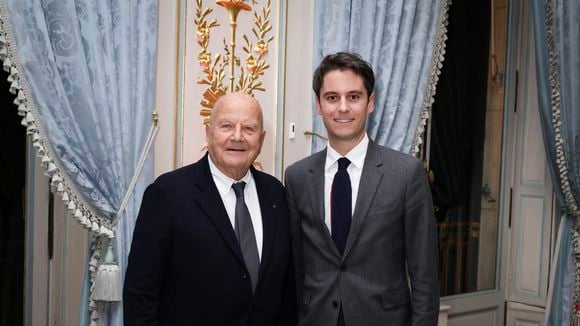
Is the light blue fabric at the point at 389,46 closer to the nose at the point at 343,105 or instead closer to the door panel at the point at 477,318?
the nose at the point at 343,105

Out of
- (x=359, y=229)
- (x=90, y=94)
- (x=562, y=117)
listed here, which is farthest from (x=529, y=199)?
(x=90, y=94)

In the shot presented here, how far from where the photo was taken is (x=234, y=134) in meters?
1.69

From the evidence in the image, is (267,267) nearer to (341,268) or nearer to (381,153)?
(341,268)

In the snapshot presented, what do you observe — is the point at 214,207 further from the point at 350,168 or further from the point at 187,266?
the point at 350,168

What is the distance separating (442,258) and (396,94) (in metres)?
1.25

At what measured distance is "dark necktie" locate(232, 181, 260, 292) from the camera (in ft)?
5.53

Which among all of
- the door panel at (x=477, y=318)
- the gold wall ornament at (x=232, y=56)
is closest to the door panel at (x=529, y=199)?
the door panel at (x=477, y=318)

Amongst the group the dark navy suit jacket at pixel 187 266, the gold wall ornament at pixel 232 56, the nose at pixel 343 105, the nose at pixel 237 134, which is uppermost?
the gold wall ornament at pixel 232 56

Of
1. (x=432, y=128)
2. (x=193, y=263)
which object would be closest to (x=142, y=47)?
(x=193, y=263)

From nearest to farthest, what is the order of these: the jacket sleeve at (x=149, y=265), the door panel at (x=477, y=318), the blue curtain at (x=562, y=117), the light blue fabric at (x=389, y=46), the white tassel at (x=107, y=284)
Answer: the jacket sleeve at (x=149, y=265), the white tassel at (x=107, y=284), the light blue fabric at (x=389, y=46), the blue curtain at (x=562, y=117), the door panel at (x=477, y=318)

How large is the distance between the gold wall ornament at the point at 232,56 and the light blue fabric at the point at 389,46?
0.25 m

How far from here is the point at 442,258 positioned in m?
3.55

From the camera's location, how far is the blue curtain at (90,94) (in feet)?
6.12

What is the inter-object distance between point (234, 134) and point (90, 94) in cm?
59
